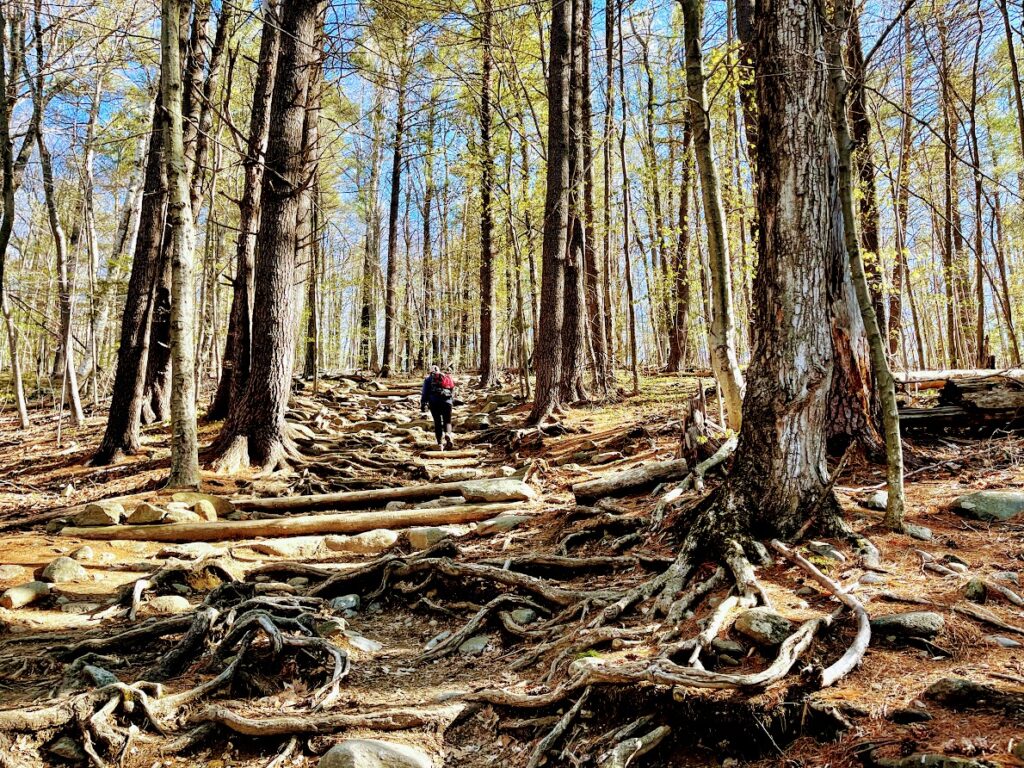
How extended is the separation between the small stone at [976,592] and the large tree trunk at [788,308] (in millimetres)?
955

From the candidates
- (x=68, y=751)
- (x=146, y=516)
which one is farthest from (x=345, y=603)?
(x=146, y=516)

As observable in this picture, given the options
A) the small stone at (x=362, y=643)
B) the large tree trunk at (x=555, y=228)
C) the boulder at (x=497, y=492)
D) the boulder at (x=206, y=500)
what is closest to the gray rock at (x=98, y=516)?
the boulder at (x=206, y=500)

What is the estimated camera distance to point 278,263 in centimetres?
992

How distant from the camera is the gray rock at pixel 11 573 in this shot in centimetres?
529

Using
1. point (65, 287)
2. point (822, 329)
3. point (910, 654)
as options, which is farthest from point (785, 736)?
point (65, 287)

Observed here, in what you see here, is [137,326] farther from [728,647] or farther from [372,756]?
[728,647]

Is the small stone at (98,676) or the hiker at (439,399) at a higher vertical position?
the hiker at (439,399)

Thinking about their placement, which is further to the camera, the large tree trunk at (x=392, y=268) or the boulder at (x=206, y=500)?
the large tree trunk at (x=392, y=268)

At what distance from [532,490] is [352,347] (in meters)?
44.9

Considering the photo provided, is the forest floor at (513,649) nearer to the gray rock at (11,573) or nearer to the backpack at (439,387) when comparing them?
the gray rock at (11,573)

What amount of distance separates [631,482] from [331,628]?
3700mm

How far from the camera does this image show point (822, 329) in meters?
4.00

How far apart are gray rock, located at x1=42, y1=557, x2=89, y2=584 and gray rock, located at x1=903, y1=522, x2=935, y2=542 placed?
7.01m

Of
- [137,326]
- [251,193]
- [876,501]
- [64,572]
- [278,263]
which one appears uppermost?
[251,193]
